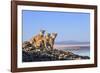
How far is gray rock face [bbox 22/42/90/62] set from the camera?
1.96 m

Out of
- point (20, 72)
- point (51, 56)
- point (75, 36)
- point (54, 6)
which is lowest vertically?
point (20, 72)

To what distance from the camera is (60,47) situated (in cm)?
207

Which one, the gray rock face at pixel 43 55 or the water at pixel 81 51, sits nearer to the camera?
the gray rock face at pixel 43 55

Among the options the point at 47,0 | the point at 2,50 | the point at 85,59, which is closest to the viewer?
the point at 2,50

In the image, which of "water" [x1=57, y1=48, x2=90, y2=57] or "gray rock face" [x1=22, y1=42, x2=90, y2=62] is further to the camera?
"water" [x1=57, y1=48, x2=90, y2=57]

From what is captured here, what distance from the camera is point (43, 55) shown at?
6.61 ft

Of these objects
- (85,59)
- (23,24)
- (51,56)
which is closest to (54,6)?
(23,24)

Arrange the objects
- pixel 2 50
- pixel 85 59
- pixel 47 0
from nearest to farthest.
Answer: pixel 2 50 → pixel 47 0 → pixel 85 59

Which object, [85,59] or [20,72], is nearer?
[20,72]

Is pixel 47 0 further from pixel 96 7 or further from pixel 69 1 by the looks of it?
pixel 96 7

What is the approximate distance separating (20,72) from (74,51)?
0.58 metres

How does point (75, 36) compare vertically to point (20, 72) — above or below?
above

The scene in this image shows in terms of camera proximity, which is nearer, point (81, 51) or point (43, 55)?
point (43, 55)

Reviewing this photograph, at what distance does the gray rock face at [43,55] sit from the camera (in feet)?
6.42
